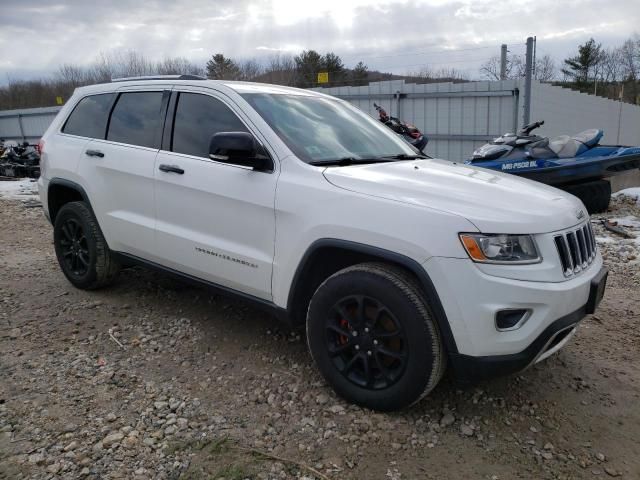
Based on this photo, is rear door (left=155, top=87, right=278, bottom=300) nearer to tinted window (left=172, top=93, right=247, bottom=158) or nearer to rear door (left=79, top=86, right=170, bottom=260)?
tinted window (left=172, top=93, right=247, bottom=158)

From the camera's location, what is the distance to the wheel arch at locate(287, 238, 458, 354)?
8.36ft

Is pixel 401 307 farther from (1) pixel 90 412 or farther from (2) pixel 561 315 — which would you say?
(1) pixel 90 412

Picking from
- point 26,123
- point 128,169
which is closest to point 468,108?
point 128,169

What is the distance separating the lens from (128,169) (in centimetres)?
397

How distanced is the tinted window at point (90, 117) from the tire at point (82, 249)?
0.63m

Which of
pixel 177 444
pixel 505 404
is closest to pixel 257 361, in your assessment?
pixel 177 444

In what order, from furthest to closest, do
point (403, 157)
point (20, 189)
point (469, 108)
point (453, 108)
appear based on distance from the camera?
point (20, 189) → point (453, 108) → point (469, 108) → point (403, 157)

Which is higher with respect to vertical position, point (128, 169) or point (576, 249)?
point (128, 169)

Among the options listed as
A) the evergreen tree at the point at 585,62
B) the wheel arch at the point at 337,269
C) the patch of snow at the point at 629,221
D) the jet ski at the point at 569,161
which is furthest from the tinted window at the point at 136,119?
the evergreen tree at the point at 585,62

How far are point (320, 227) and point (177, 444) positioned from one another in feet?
4.38

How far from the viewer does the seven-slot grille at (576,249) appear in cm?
261

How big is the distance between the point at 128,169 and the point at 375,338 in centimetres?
235

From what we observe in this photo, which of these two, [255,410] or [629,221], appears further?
[629,221]

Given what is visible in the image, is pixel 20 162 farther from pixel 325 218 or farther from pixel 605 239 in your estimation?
pixel 325 218
